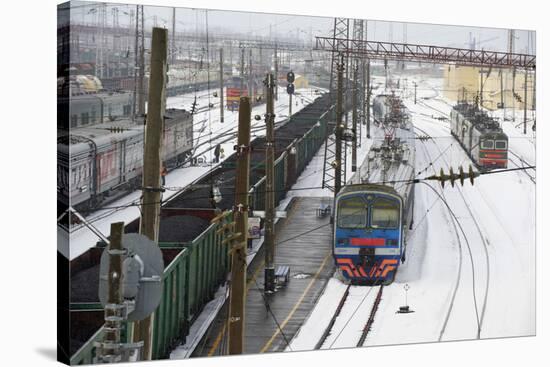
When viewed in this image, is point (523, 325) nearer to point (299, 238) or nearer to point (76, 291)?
point (299, 238)

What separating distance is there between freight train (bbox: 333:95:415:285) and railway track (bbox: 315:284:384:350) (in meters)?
0.17

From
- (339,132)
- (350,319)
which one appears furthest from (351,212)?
(350,319)

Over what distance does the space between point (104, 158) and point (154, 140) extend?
2.25m

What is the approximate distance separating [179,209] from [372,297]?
3239 millimetres

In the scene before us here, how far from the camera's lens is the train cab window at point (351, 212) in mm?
16516

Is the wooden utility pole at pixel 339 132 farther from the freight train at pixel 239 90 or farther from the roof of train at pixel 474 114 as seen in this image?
the roof of train at pixel 474 114

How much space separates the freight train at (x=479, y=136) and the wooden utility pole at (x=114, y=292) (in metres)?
7.91

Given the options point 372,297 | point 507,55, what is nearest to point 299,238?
point 372,297

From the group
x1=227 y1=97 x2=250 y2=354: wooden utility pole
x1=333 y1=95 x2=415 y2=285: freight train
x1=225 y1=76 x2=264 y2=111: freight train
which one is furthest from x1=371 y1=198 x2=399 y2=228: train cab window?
x1=227 y1=97 x2=250 y2=354: wooden utility pole

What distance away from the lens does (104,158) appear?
46.9 ft

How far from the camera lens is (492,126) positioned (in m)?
17.5

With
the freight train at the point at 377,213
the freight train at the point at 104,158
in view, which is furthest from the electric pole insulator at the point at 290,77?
the freight train at the point at 104,158

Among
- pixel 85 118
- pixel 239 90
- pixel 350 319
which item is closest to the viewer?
pixel 85 118

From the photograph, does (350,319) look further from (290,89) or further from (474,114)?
(474,114)
